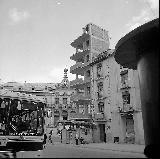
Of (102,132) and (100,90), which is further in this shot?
(100,90)

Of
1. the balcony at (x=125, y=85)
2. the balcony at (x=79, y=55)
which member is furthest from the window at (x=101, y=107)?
the balcony at (x=79, y=55)

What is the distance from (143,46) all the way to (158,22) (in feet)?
2.02

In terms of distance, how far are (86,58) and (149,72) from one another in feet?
127

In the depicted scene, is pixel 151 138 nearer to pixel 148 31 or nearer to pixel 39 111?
pixel 148 31

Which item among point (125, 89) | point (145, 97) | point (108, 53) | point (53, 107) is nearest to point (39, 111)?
point (145, 97)

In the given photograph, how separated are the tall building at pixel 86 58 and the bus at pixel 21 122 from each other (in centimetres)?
2612

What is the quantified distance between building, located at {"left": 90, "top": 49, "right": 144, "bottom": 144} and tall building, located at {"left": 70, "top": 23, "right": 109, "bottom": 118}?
1976mm

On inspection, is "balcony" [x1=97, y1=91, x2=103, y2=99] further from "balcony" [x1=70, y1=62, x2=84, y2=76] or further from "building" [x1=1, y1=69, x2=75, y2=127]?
"building" [x1=1, y1=69, x2=75, y2=127]

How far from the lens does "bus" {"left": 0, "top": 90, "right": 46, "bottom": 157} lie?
1064cm

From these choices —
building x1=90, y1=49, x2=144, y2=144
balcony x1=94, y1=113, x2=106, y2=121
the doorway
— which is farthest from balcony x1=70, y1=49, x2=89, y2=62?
the doorway

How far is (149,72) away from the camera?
13.6ft

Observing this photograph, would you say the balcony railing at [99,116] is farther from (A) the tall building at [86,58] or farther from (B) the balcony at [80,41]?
(B) the balcony at [80,41]

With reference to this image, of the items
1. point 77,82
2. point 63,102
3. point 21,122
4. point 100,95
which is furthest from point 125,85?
point 63,102

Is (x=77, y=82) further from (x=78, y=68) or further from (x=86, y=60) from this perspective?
(x=86, y=60)
